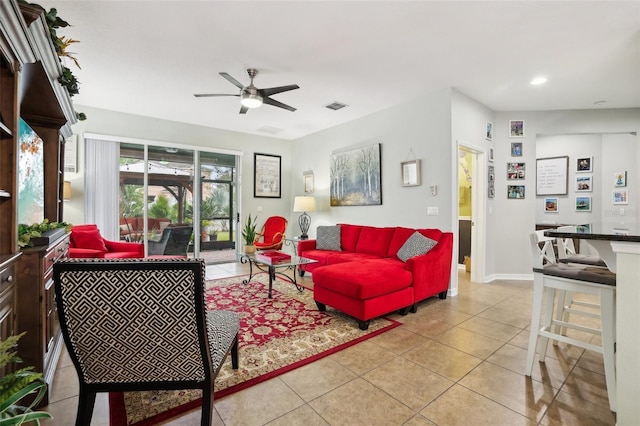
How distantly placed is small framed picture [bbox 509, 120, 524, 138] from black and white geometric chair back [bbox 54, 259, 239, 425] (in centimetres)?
497

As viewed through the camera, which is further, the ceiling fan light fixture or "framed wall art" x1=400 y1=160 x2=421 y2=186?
"framed wall art" x1=400 y1=160 x2=421 y2=186

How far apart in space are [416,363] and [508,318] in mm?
1446

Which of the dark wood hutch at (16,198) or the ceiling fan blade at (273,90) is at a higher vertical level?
the ceiling fan blade at (273,90)

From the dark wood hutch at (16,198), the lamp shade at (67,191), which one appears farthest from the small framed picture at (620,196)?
the lamp shade at (67,191)

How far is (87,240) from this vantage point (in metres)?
3.69

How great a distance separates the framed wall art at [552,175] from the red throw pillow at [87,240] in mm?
6942

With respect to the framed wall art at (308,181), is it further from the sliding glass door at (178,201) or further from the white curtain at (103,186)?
the white curtain at (103,186)

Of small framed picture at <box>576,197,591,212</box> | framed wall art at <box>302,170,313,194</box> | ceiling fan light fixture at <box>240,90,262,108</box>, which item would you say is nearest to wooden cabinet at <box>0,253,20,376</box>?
ceiling fan light fixture at <box>240,90,262,108</box>

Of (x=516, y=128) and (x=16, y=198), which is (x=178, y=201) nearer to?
(x=16, y=198)

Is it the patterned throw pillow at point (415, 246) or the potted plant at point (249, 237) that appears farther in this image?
the potted plant at point (249, 237)

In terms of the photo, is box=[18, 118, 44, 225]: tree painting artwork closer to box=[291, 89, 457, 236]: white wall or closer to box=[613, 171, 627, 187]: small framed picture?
box=[291, 89, 457, 236]: white wall

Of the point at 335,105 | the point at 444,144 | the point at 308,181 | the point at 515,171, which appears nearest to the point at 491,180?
the point at 515,171

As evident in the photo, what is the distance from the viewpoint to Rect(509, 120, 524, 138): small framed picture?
14.8 feet

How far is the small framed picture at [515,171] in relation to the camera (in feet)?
14.7
